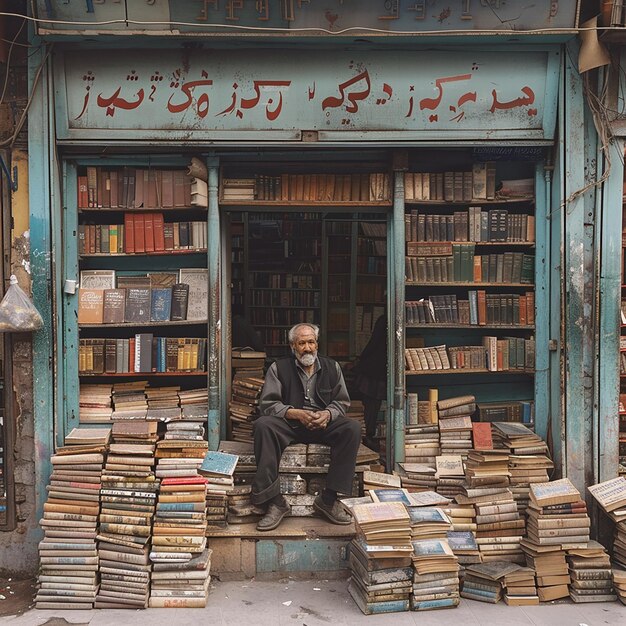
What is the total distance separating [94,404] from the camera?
18.0 feet

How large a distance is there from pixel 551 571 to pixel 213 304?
3178 millimetres

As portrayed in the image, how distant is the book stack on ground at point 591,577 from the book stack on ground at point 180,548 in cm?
252

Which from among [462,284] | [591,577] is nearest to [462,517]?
[591,577]

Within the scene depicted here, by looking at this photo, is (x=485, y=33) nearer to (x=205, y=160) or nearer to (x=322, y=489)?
(x=205, y=160)

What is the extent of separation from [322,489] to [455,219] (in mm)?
2467

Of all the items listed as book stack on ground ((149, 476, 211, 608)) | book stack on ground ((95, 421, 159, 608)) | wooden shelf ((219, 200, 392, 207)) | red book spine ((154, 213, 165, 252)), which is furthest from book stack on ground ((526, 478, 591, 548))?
red book spine ((154, 213, 165, 252))

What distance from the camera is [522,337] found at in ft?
19.0

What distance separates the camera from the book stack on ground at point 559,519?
15.4 feet

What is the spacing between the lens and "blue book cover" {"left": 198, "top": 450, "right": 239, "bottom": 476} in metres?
4.95

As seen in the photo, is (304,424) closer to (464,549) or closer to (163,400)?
(163,400)

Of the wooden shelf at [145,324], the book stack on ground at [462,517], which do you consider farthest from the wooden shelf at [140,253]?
the book stack on ground at [462,517]

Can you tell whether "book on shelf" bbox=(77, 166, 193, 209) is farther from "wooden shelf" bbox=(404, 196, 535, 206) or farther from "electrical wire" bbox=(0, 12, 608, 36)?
"wooden shelf" bbox=(404, 196, 535, 206)

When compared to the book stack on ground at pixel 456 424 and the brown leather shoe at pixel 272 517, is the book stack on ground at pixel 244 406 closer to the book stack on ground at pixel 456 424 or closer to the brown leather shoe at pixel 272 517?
the brown leather shoe at pixel 272 517

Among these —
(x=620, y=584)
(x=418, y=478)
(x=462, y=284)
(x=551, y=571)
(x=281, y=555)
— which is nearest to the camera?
(x=620, y=584)
